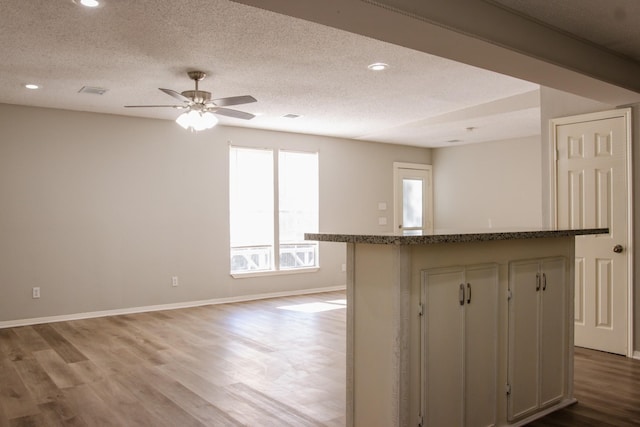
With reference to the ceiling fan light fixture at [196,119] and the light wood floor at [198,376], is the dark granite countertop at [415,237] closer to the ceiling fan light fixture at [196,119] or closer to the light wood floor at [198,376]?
the light wood floor at [198,376]

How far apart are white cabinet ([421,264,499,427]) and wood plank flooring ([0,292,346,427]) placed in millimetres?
783

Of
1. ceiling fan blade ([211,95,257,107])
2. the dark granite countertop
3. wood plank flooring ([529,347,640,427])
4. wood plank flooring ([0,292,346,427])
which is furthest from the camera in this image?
ceiling fan blade ([211,95,257,107])

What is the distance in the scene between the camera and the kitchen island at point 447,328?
88.2 inches

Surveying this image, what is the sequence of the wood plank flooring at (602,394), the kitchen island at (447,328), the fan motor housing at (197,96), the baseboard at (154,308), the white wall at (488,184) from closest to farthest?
the kitchen island at (447,328) → the wood plank flooring at (602,394) → the fan motor housing at (197,96) → the baseboard at (154,308) → the white wall at (488,184)

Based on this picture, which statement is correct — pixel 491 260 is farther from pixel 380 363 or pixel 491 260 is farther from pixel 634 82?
pixel 634 82

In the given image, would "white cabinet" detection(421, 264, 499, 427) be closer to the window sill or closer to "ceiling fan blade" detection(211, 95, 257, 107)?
"ceiling fan blade" detection(211, 95, 257, 107)

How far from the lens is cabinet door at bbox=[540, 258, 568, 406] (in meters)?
2.93

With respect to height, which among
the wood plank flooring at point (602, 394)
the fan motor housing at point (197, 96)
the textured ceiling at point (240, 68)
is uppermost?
the textured ceiling at point (240, 68)

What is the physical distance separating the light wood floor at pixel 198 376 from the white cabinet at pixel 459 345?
57cm

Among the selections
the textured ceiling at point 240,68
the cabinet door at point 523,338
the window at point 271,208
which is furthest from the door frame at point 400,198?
the cabinet door at point 523,338

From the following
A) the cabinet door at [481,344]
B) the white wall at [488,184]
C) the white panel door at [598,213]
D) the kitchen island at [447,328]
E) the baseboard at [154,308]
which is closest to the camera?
the kitchen island at [447,328]

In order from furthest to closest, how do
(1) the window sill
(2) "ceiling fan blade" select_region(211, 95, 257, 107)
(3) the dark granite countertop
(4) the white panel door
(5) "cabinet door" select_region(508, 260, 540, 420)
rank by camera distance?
1. (1) the window sill
2. (4) the white panel door
3. (2) "ceiling fan blade" select_region(211, 95, 257, 107)
4. (5) "cabinet door" select_region(508, 260, 540, 420)
5. (3) the dark granite countertop

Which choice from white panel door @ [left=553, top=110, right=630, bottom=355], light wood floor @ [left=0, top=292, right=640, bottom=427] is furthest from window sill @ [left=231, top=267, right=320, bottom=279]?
white panel door @ [left=553, top=110, right=630, bottom=355]

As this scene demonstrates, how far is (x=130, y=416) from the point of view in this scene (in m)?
2.93
